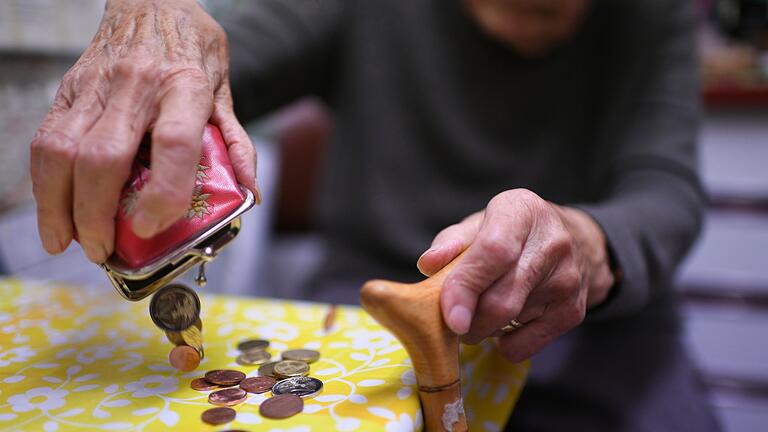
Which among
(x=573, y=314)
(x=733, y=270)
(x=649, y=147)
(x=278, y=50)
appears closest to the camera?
(x=573, y=314)

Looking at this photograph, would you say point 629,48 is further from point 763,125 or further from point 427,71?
point 763,125

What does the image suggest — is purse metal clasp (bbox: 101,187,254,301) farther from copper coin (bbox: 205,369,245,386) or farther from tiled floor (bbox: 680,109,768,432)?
tiled floor (bbox: 680,109,768,432)

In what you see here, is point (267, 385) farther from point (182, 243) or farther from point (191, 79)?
point (191, 79)

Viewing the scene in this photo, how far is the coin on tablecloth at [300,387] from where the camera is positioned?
15.6 inches

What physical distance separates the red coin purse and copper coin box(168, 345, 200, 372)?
49mm

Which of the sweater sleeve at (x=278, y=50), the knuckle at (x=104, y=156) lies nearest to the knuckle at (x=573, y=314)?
the knuckle at (x=104, y=156)

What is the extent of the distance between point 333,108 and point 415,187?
21 centimetres

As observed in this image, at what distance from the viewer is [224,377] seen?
423 millimetres

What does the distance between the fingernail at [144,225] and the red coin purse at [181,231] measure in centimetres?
1

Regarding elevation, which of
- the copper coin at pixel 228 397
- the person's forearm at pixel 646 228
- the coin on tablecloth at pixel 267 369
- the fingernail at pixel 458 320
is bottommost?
the person's forearm at pixel 646 228

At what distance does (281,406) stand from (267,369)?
7 centimetres

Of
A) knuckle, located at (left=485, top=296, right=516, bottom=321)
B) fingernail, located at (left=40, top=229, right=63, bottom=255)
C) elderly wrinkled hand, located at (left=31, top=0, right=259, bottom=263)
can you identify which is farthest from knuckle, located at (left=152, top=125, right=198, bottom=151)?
knuckle, located at (left=485, top=296, right=516, bottom=321)

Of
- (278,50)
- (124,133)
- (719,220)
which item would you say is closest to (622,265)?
(124,133)

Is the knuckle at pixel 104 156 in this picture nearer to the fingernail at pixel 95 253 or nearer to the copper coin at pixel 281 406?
the fingernail at pixel 95 253
